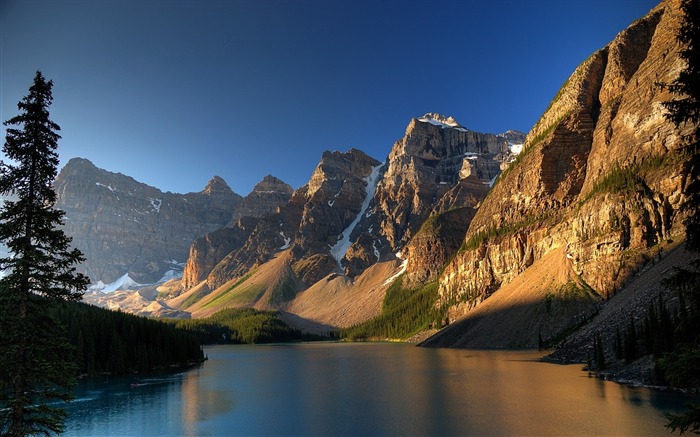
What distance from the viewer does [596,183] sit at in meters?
127

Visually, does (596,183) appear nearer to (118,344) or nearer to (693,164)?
(118,344)

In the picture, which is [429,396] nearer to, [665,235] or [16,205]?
[16,205]

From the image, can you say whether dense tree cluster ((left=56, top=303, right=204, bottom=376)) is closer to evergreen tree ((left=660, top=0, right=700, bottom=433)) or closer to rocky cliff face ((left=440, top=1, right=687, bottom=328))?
evergreen tree ((left=660, top=0, right=700, bottom=433))

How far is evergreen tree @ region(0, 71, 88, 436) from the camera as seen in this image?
1877 centimetres

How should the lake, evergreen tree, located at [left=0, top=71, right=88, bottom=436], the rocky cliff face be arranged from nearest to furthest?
evergreen tree, located at [left=0, top=71, right=88, bottom=436], the lake, the rocky cliff face

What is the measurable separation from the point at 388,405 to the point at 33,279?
36.7 m

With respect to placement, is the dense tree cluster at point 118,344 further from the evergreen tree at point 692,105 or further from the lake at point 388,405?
the evergreen tree at point 692,105

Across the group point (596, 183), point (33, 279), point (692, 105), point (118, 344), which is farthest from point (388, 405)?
point (596, 183)

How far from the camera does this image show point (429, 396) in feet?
172

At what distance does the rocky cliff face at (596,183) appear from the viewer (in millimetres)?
103938

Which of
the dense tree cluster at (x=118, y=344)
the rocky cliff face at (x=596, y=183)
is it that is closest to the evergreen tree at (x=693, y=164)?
the rocky cliff face at (x=596, y=183)

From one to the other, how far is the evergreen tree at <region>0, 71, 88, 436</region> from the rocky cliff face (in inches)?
3998

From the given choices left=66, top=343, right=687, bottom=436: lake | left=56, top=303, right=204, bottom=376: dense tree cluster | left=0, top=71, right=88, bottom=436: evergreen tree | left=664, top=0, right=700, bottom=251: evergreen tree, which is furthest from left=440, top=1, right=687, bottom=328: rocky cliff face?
left=0, top=71, right=88, bottom=436: evergreen tree

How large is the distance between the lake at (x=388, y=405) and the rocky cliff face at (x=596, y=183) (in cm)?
4689
